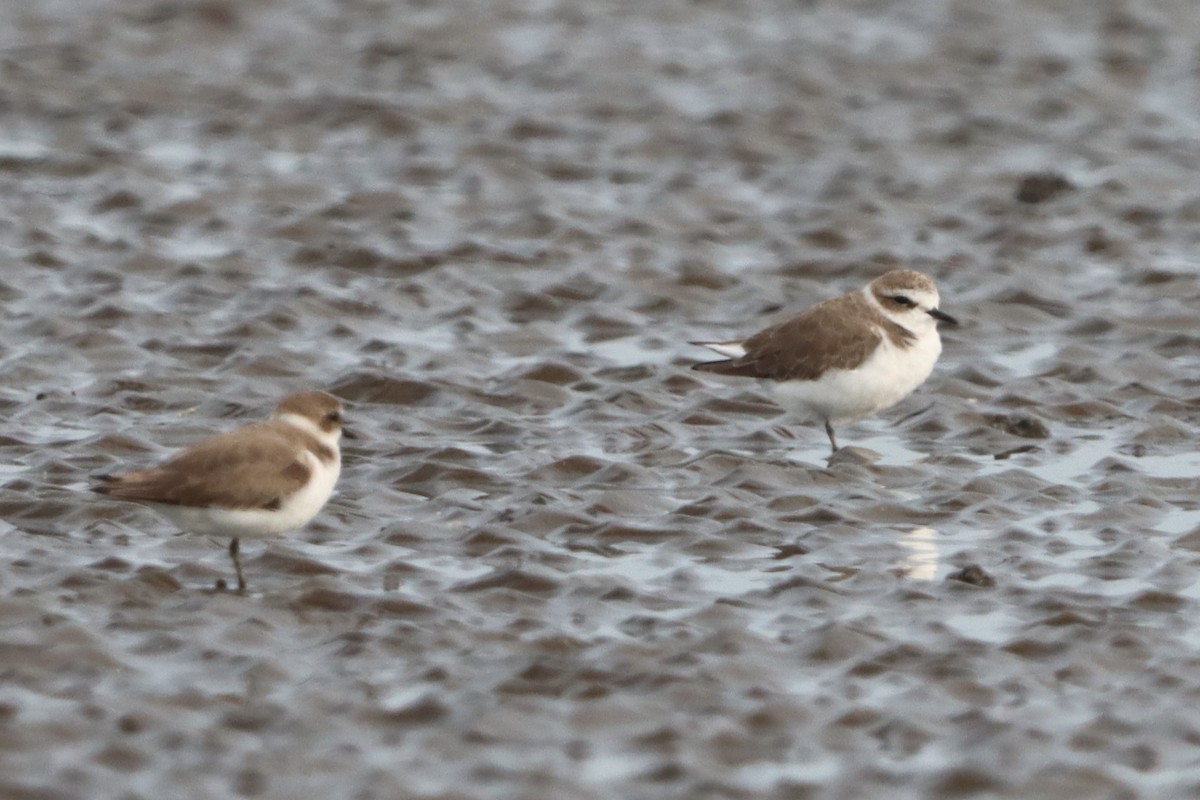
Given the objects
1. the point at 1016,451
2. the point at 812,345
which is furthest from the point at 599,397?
the point at 1016,451

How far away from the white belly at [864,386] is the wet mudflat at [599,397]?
352mm

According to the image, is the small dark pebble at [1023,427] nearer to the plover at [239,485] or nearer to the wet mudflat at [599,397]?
the wet mudflat at [599,397]

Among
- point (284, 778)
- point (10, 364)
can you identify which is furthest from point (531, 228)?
point (284, 778)

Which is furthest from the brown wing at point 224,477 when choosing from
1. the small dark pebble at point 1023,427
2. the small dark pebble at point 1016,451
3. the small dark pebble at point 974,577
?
the small dark pebble at point 1023,427

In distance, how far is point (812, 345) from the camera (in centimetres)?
1428

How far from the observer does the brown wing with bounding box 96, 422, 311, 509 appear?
11.0 metres

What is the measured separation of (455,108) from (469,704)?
13.4m

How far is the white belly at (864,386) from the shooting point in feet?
46.0

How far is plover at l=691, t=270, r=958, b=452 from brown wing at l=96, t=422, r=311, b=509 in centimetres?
400

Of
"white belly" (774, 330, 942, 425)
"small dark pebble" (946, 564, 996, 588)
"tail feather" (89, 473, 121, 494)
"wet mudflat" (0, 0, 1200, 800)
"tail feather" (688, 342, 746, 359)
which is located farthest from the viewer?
"tail feather" (688, 342, 746, 359)

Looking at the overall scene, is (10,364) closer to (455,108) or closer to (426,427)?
(426,427)

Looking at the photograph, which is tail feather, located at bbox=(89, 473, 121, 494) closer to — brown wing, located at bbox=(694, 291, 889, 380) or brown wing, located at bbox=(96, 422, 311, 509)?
brown wing, located at bbox=(96, 422, 311, 509)

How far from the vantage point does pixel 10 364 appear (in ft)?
49.4

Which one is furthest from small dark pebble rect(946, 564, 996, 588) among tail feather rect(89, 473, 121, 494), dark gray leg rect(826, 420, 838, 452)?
tail feather rect(89, 473, 121, 494)
